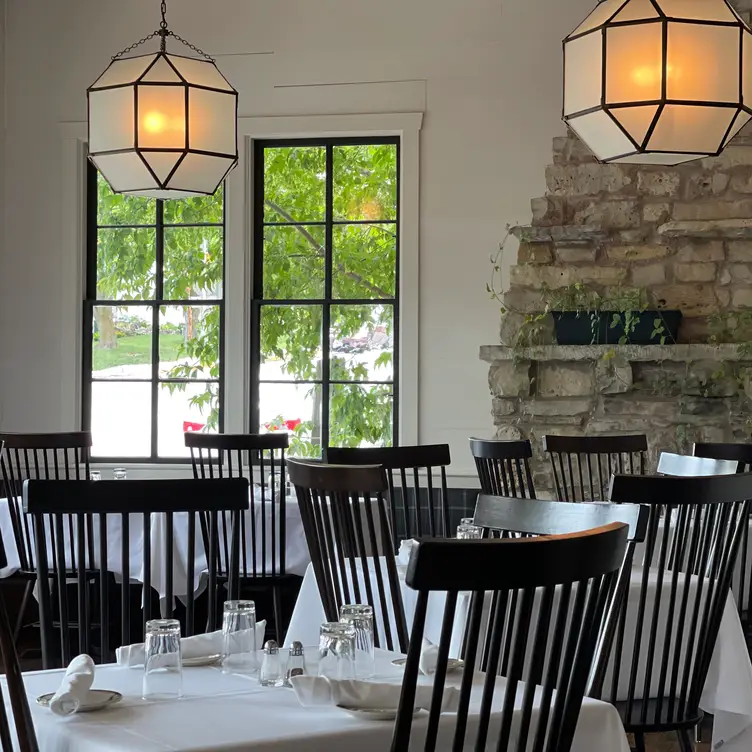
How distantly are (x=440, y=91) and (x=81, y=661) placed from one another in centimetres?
457

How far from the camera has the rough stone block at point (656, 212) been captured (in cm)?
541

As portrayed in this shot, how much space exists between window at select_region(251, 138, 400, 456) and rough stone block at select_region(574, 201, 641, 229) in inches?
42.0

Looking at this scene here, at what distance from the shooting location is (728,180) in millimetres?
5324

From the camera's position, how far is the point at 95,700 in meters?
1.64

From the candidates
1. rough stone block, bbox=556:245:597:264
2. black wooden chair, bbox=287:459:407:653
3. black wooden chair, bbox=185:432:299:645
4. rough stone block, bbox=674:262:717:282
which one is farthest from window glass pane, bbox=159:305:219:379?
black wooden chair, bbox=287:459:407:653

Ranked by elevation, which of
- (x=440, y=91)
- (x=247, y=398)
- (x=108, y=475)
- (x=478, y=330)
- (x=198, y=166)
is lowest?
(x=108, y=475)

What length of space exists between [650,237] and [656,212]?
0.12 m

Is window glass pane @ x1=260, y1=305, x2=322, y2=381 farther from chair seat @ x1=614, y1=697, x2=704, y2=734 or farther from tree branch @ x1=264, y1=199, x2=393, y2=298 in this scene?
chair seat @ x1=614, y1=697, x2=704, y2=734

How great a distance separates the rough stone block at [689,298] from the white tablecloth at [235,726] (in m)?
4.01

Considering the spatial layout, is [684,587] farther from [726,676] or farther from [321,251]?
[321,251]

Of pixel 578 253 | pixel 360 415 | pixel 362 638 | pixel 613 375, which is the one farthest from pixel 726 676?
pixel 360 415

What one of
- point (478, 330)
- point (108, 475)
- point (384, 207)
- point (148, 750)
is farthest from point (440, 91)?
point (148, 750)

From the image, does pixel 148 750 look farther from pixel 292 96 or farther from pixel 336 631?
pixel 292 96

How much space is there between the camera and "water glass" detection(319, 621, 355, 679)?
1759mm
